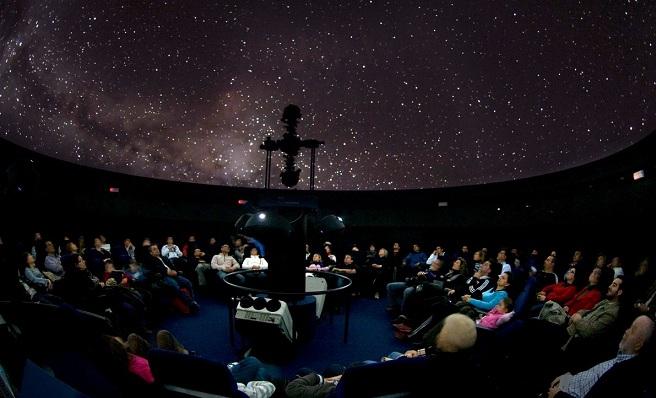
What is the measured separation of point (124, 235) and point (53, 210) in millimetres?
2241

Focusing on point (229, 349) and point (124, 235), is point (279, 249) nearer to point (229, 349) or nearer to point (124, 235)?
point (229, 349)

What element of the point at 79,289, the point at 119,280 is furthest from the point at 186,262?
the point at 79,289

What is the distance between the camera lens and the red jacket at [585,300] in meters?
4.61

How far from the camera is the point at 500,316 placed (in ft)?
13.5

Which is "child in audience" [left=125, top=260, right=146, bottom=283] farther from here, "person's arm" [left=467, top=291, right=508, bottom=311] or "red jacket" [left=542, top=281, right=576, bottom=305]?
"red jacket" [left=542, top=281, right=576, bottom=305]

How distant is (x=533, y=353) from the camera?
2.88 meters

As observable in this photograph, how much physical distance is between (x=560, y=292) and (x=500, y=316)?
80.8 inches

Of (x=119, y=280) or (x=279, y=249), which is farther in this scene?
(x=119, y=280)

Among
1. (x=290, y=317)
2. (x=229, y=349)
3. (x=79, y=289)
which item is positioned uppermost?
(x=79, y=289)

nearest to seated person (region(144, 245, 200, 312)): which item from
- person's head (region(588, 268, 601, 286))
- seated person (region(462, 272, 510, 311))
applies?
seated person (region(462, 272, 510, 311))

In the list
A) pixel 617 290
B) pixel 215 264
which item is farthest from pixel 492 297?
pixel 215 264

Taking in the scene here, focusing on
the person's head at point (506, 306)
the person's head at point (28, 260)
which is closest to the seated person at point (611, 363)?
the person's head at point (506, 306)

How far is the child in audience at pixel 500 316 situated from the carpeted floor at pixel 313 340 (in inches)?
51.3

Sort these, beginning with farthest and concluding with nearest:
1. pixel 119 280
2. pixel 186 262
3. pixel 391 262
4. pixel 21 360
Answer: pixel 391 262 < pixel 186 262 < pixel 119 280 < pixel 21 360
